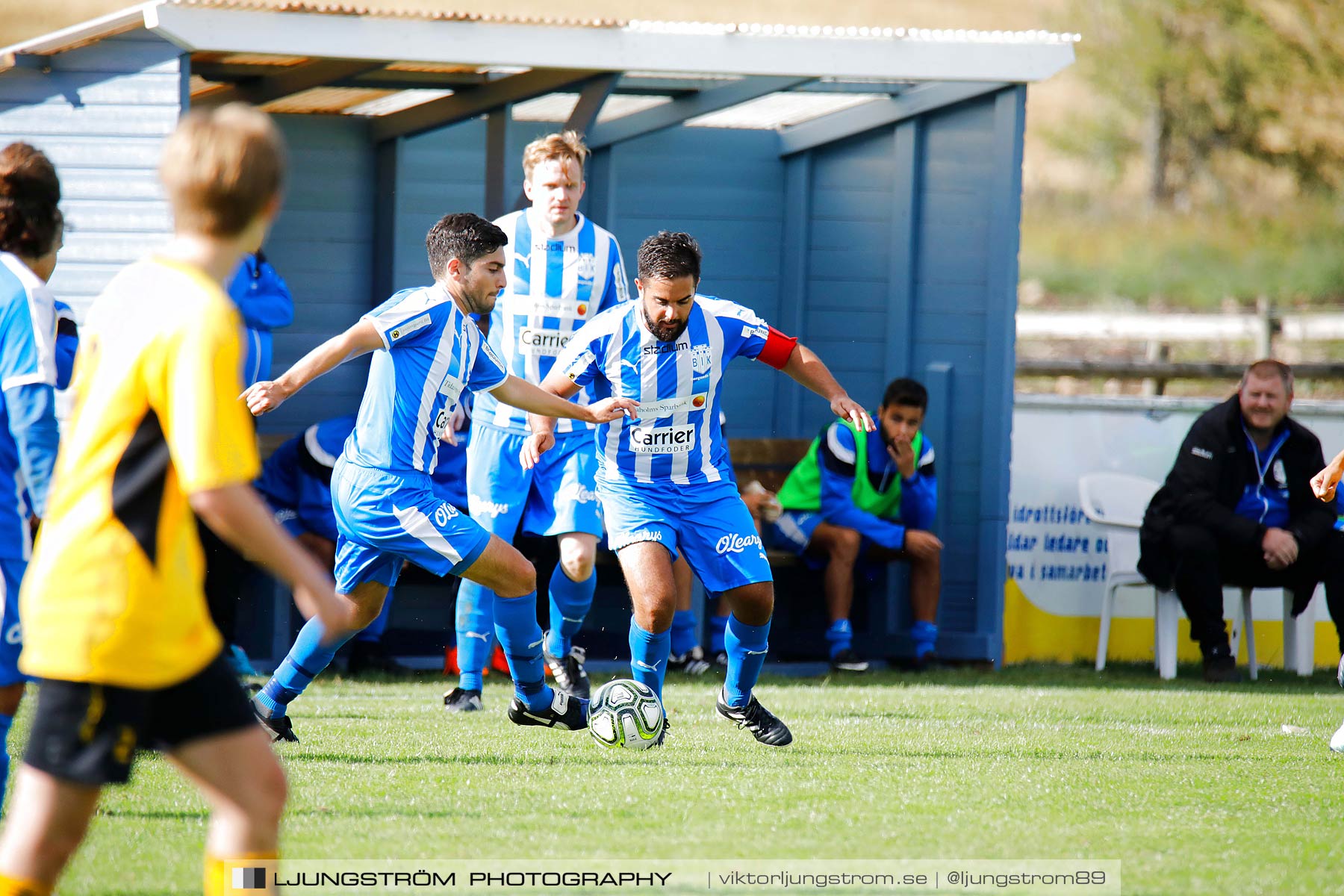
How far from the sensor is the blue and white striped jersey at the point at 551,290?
683 cm

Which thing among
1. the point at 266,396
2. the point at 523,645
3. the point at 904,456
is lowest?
the point at 523,645

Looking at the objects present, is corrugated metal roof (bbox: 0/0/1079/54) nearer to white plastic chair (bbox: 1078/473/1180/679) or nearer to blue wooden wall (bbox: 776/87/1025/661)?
blue wooden wall (bbox: 776/87/1025/661)

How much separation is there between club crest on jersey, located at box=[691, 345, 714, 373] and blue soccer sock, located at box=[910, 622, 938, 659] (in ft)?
11.3

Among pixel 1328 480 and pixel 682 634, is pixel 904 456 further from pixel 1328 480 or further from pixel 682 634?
pixel 1328 480

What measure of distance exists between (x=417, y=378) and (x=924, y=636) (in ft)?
13.7

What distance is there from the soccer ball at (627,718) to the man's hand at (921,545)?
11.2ft

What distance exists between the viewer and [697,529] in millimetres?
5457

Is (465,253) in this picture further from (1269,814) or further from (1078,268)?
(1078,268)

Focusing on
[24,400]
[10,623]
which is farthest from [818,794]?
[24,400]

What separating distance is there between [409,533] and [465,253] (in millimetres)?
981

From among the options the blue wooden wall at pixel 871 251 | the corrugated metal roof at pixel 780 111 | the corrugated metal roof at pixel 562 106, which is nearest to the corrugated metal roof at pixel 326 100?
the blue wooden wall at pixel 871 251

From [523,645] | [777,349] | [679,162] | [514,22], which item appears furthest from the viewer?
[679,162]

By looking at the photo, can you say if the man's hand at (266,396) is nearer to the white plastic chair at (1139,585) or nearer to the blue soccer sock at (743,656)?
the blue soccer sock at (743,656)

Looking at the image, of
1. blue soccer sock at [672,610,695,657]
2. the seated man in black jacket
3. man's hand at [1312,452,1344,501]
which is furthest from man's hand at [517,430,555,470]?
the seated man in black jacket
